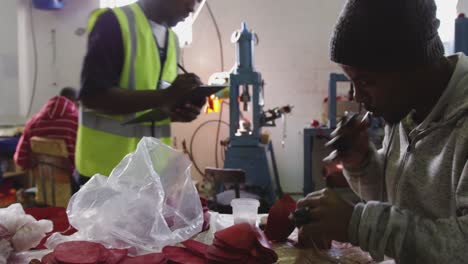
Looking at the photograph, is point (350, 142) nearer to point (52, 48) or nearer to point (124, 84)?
point (124, 84)

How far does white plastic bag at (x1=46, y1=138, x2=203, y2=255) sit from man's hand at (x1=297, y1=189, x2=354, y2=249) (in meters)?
0.35

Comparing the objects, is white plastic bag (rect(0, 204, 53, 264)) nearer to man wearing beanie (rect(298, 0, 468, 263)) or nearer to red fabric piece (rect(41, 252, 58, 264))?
red fabric piece (rect(41, 252, 58, 264))

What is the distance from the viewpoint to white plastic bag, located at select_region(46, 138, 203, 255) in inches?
35.1

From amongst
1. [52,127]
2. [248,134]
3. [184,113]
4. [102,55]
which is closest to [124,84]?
[102,55]

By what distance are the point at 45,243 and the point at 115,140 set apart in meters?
0.44

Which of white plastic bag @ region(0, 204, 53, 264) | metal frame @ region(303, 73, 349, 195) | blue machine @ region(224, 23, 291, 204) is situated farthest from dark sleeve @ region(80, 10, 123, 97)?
metal frame @ region(303, 73, 349, 195)

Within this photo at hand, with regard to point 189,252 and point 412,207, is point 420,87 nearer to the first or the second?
point 412,207

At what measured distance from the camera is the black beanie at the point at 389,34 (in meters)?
0.66

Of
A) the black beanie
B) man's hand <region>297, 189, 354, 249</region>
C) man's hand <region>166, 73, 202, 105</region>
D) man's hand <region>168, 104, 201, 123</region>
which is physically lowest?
man's hand <region>297, 189, 354, 249</region>

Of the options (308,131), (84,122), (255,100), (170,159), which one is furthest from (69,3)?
(170,159)

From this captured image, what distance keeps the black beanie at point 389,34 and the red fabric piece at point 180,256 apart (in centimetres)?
49

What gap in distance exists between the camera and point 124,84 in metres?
1.31

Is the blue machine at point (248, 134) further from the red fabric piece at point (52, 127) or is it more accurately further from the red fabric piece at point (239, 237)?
the red fabric piece at point (239, 237)

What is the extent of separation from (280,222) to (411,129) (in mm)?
366
